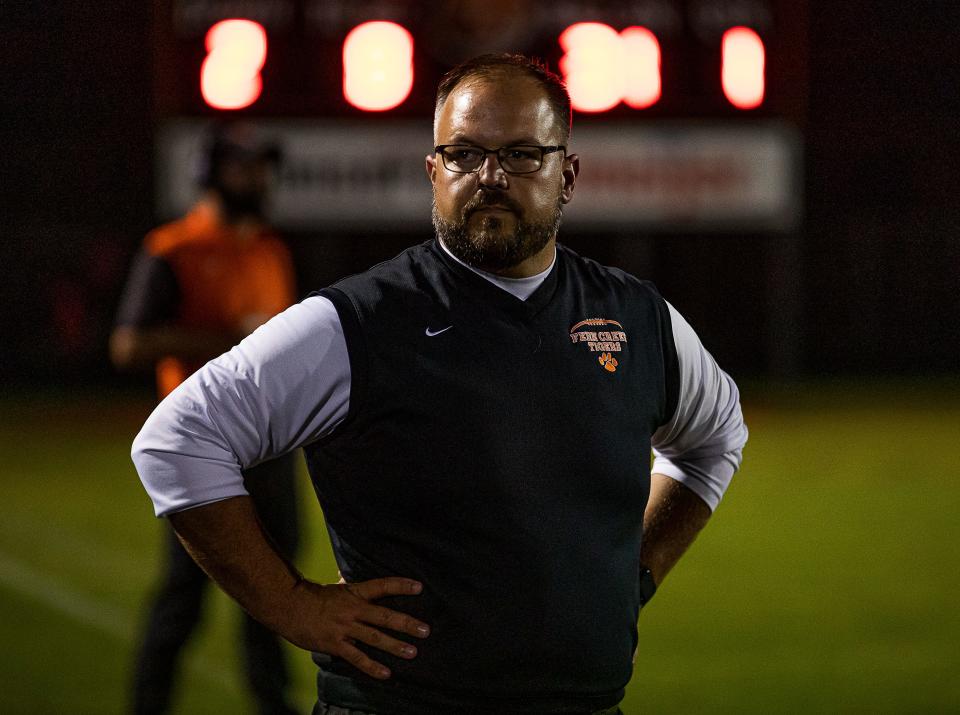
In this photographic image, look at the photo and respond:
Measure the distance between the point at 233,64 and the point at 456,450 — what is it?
342 inches

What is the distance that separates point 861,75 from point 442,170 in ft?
66.7

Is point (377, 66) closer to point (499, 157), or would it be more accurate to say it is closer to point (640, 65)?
point (640, 65)

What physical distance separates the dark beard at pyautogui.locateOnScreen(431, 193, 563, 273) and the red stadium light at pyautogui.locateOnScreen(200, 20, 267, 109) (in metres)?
8.25

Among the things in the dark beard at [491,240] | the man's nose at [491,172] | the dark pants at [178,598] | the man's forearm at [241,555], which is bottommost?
the dark pants at [178,598]

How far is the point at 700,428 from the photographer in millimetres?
2938

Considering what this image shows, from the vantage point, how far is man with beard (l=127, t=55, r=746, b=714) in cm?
238

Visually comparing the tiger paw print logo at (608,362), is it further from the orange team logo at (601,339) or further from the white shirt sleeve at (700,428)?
the white shirt sleeve at (700,428)

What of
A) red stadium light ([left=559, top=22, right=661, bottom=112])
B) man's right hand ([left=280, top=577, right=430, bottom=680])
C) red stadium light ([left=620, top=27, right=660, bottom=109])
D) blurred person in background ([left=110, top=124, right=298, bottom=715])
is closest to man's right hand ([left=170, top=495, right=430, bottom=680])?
man's right hand ([left=280, top=577, right=430, bottom=680])

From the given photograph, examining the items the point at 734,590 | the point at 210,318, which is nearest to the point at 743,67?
the point at 734,590

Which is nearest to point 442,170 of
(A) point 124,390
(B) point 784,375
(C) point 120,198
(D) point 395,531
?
(D) point 395,531

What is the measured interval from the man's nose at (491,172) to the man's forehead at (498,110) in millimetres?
39

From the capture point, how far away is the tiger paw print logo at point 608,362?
254 centimetres

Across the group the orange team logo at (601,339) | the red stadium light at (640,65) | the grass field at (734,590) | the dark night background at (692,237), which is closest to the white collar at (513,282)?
the orange team logo at (601,339)

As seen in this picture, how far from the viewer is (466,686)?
2428 mm
